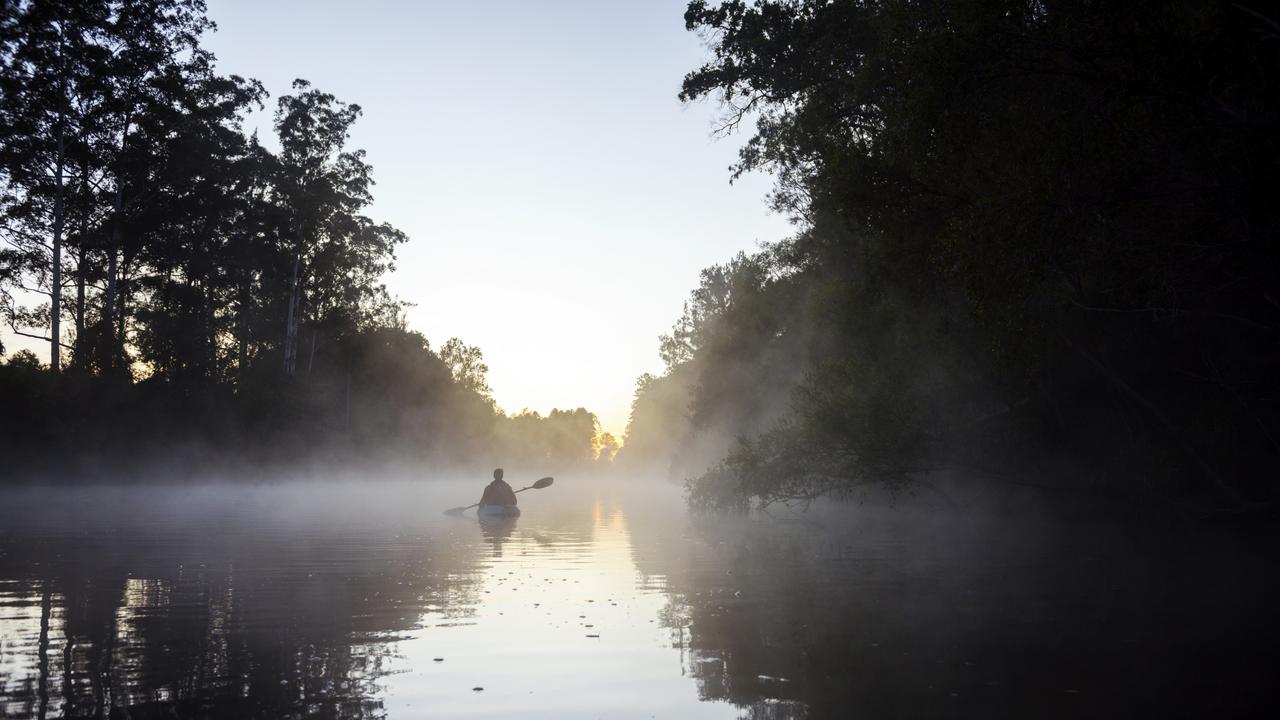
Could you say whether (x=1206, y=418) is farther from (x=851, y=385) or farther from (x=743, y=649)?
(x=743, y=649)

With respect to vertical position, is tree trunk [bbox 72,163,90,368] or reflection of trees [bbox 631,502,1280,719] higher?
tree trunk [bbox 72,163,90,368]

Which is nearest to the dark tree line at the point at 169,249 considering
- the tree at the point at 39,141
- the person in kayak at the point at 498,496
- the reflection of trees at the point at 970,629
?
the tree at the point at 39,141

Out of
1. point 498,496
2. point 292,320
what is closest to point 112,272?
point 292,320

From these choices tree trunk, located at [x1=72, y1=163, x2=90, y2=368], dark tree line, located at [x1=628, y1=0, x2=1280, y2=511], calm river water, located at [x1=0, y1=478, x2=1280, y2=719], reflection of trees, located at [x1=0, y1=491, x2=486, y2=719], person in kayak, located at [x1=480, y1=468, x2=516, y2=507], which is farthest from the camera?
tree trunk, located at [x1=72, y1=163, x2=90, y2=368]

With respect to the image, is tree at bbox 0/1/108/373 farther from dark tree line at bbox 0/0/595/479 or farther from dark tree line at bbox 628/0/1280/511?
dark tree line at bbox 628/0/1280/511

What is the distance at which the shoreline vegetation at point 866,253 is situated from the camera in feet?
42.8

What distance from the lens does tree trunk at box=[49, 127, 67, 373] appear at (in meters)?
39.6

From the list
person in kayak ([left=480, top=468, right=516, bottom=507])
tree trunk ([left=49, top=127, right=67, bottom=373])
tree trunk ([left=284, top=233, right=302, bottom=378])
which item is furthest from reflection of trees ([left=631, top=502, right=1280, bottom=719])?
tree trunk ([left=284, top=233, right=302, bottom=378])

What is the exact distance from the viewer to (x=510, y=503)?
32.8 m

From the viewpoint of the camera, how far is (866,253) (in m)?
Answer: 21.5

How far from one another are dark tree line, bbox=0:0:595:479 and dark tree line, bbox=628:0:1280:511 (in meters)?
26.5

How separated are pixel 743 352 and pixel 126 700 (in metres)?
40.6

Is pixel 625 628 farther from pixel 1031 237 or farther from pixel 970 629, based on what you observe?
pixel 1031 237

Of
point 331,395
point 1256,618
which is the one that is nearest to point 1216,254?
point 1256,618
